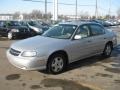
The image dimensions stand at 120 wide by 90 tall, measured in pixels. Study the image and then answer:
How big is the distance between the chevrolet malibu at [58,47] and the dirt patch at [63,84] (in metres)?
0.55

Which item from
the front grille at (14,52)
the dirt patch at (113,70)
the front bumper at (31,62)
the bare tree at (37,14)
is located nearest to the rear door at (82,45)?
the dirt patch at (113,70)

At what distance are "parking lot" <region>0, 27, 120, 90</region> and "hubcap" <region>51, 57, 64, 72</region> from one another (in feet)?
0.71

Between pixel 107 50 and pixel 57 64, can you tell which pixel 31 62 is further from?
pixel 107 50

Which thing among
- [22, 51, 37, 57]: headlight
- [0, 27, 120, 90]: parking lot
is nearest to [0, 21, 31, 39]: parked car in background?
[0, 27, 120, 90]: parking lot

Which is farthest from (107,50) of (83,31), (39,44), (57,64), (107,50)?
(39,44)

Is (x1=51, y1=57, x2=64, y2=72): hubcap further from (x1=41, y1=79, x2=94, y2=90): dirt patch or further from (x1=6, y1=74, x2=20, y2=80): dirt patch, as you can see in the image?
(x1=6, y1=74, x2=20, y2=80): dirt patch

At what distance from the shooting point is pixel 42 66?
6578mm

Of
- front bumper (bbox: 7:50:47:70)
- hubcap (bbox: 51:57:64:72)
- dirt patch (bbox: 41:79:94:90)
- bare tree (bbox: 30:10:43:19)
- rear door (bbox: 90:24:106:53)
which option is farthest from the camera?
bare tree (bbox: 30:10:43:19)

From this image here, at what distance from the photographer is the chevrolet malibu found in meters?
6.48

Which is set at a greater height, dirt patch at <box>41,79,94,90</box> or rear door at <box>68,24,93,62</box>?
rear door at <box>68,24,93,62</box>

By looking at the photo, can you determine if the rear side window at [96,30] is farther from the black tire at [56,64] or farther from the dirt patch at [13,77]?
the dirt patch at [13,77]

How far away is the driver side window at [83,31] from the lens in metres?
7.75

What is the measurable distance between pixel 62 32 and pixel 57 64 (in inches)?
51.2

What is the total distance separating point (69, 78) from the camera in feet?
21.5
